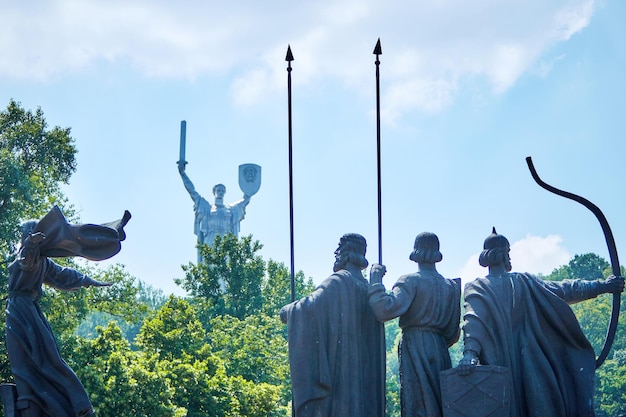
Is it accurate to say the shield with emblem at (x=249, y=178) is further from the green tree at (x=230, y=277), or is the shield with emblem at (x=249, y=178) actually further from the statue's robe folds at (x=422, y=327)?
the statue's robe folds at (x=422, y=327)

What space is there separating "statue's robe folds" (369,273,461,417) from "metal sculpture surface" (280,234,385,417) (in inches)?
12.2

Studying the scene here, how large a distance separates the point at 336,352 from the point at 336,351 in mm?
12

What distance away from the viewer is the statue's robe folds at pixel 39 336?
1184 centimetres

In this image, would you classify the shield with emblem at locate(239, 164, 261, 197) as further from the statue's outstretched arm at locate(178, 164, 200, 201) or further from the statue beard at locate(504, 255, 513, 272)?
the statue beard at locate(504, 255, 513, 272)

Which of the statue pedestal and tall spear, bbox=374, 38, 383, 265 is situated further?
tall spear, bbox=374, 38, 383, 265

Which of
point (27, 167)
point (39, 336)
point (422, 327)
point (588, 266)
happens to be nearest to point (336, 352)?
point (422, 327)

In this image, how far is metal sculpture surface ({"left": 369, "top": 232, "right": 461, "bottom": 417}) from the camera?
12.0 metres

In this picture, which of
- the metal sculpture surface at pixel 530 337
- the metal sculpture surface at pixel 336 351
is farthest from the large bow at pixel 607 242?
the metal sculpture surface at pixel 336 351

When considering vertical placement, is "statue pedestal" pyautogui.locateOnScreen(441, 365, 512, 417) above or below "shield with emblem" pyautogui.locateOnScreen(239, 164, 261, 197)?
below

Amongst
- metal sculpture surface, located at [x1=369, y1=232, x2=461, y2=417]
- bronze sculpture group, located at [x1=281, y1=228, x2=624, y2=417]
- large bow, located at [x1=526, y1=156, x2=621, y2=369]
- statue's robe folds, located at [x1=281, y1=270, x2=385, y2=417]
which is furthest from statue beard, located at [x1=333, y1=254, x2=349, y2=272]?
large bow, located at [x1=526, y1=156, x2=621, y2=369]

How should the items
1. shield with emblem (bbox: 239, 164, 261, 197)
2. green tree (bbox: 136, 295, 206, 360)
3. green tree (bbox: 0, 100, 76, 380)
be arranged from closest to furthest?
green tree (bbox: 0, 100, 76, 380), green tree (bbox: 136, 295, 206, 360), shield with emblem (bbox: 239, 164, 261, 197)

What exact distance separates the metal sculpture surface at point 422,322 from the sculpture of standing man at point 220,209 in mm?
50841

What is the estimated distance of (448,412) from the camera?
1133 cm

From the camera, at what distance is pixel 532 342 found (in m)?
12.2
